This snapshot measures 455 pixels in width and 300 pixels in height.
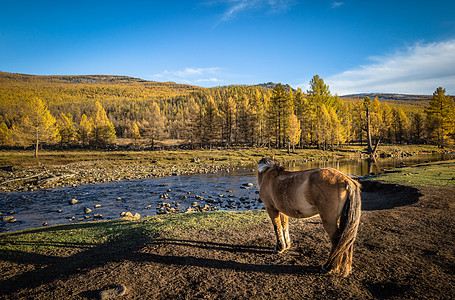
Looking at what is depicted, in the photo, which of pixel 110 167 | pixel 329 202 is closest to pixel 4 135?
pixel 110 167

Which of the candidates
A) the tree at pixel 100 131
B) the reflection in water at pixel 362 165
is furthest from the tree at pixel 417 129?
the tree at pixel 100 131

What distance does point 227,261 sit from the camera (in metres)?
5.38

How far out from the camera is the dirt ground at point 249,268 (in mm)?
4168

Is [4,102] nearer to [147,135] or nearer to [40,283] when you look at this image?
[147,135]

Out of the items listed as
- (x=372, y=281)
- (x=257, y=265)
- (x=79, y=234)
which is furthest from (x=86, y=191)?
(x=372, y=281)

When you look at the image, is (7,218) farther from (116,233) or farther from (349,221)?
(349,221)

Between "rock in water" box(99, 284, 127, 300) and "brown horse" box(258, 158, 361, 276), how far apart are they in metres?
3.64

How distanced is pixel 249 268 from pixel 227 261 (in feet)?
2.01

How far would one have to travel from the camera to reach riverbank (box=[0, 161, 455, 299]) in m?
4.23

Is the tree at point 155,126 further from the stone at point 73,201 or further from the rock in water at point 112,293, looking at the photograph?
the rock in water at point 112,293

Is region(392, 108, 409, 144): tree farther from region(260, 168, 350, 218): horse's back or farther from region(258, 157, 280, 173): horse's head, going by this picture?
region(260, 168, 350, 218): horse's back

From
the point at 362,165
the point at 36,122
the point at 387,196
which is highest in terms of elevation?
the point at 36,122

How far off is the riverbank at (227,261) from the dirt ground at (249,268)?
2 centimetres

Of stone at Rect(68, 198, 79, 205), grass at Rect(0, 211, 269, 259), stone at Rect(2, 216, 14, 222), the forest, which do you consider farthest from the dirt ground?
the forest
